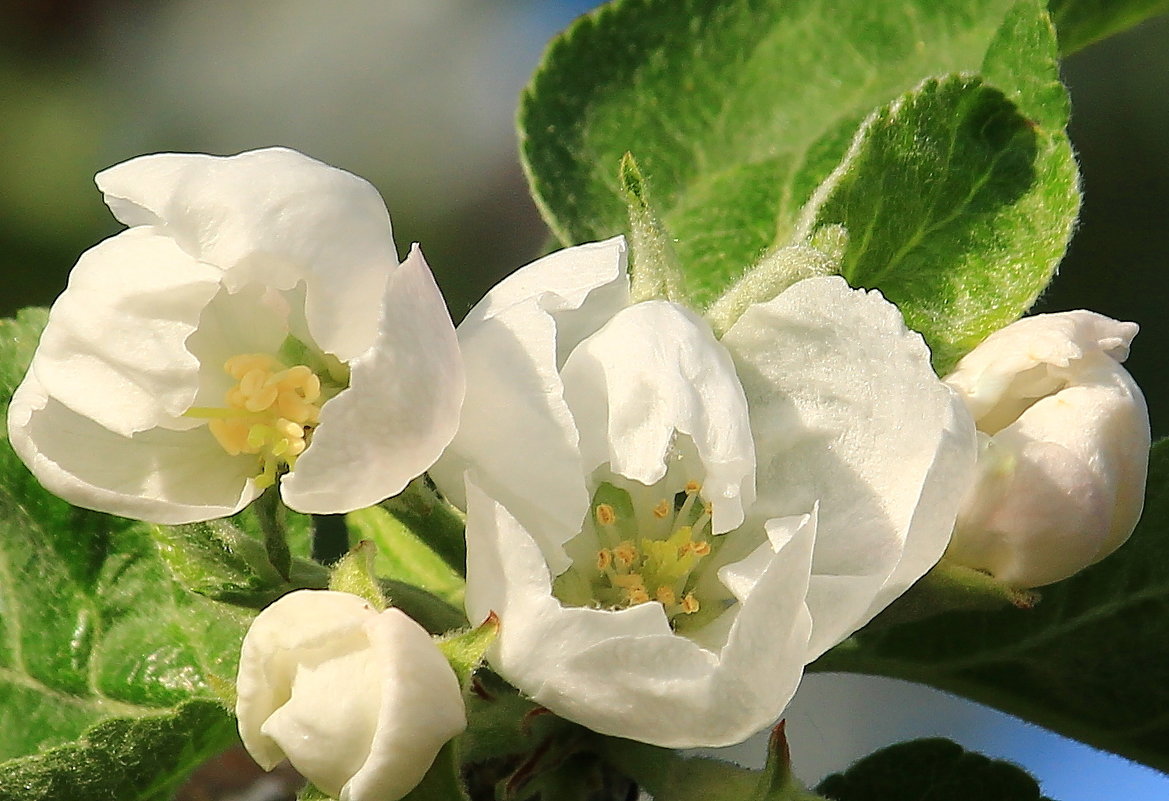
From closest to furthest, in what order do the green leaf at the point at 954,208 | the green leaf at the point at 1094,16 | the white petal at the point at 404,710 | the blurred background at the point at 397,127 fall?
the white petal at the point at 404,710
the green leaf at the point at 954,208
the green leaf at the point at 1094,16
the blurred background at the point at 397,127

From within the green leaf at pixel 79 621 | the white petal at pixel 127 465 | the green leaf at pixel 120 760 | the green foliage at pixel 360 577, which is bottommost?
the green leaf at pixel 79 621

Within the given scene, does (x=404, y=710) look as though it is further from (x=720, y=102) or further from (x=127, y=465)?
(x=720, y=102)

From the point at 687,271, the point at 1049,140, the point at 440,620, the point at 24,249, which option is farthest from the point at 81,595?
the point at 24,249

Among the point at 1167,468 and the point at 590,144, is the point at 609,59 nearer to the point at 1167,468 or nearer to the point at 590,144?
the point at 590,144

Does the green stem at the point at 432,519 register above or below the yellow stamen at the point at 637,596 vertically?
above

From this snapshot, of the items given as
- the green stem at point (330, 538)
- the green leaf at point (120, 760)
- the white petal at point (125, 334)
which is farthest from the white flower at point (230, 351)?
the green stem at point (330, 538)

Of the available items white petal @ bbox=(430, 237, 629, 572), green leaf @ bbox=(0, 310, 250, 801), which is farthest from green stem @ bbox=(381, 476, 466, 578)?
green leaf @ bbox=(0, 310, 250, 801)

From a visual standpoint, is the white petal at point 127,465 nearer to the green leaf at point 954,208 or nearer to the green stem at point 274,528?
the green stem at point 274,528
